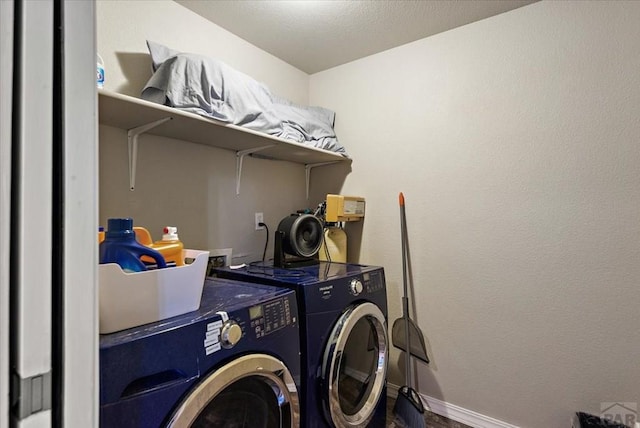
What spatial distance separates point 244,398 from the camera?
107cm

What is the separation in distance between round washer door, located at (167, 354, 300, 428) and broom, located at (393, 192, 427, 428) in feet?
2.92

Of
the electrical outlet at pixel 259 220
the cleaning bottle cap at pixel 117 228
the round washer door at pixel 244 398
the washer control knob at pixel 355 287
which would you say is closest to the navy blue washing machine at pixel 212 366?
the round washer door at pixel 244 398

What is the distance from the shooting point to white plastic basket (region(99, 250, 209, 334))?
32.0 inches

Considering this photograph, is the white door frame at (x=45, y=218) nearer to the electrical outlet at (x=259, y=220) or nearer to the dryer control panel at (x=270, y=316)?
the dryer control panel at (x=270, y=316)

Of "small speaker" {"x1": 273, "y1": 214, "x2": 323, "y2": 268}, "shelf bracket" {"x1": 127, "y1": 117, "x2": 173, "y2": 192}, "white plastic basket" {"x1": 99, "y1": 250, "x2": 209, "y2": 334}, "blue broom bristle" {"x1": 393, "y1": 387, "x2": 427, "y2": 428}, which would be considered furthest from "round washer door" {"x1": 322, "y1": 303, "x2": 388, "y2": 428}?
"shelf bracket" {"x1": 127, "y1": 117, "x2": 173, "y2": 192}

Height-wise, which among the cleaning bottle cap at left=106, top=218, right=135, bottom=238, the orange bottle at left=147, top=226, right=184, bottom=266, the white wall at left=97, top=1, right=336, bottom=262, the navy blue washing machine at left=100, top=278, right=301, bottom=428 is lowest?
the navy blue washing machine at left=100, top=278, right=301, bottom=428

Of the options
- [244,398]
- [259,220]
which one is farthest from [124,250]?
[259,220]

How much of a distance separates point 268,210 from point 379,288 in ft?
3.01

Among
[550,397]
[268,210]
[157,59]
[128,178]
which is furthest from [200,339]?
[550,397]

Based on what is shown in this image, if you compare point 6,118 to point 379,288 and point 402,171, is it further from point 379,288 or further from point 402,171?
point 402,171

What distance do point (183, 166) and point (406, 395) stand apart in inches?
68.4

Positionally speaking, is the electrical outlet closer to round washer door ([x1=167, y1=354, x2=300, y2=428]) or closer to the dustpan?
the dustpan

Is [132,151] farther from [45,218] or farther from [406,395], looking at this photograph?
[406,395]

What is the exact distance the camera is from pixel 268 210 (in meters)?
2.26
